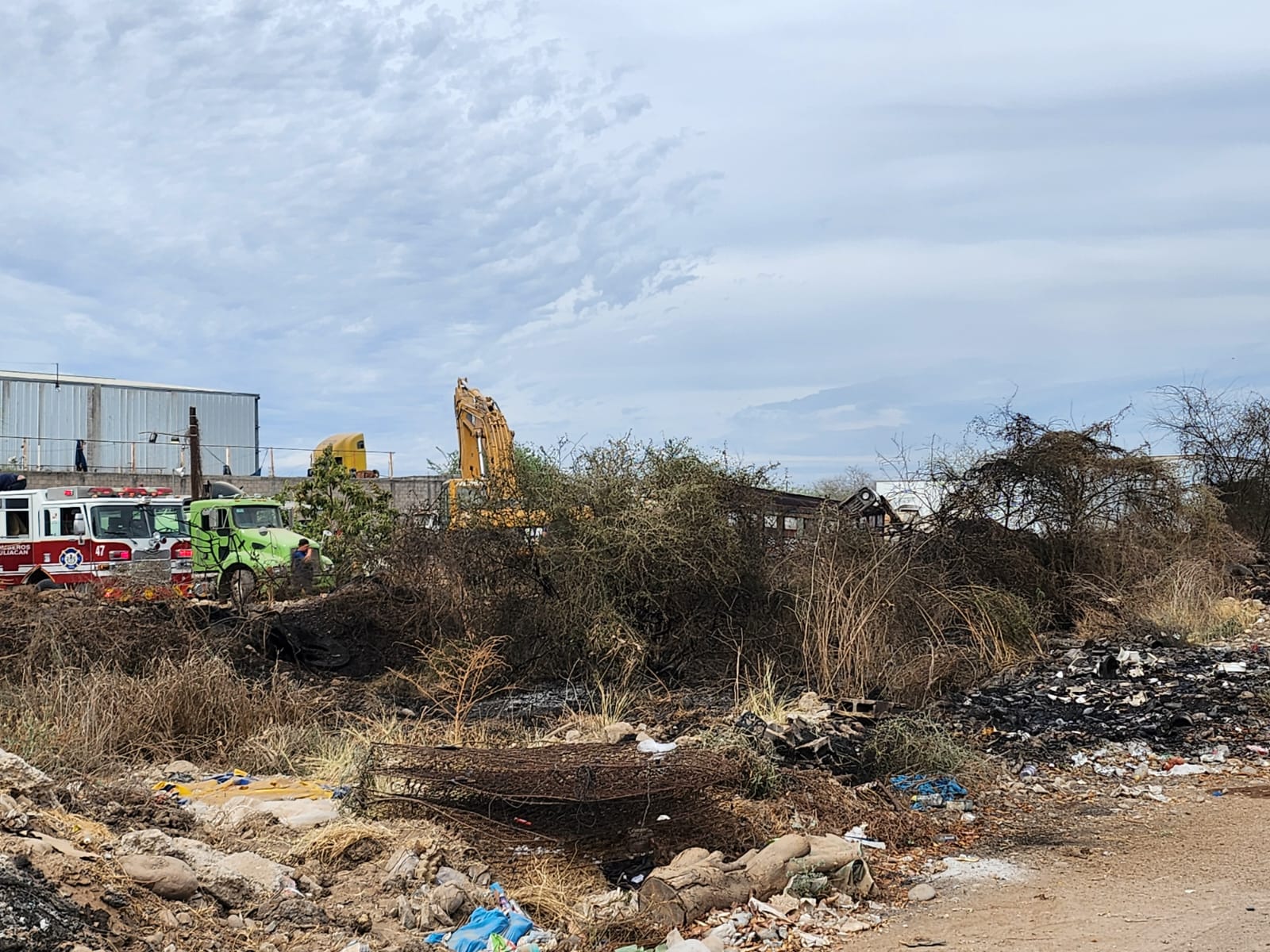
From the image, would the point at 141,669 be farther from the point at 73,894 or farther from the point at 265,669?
the point at 73,894

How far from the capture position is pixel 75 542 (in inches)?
807

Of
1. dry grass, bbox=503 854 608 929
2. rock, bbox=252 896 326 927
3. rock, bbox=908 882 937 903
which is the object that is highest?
rock, bbox=252 896 326 927

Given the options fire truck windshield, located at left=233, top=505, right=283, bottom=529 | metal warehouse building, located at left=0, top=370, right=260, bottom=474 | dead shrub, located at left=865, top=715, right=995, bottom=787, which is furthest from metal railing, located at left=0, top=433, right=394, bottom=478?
dead shrub, located at left=865, top=715, right=995, bottom=787

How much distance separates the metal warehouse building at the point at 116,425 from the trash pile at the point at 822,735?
101ft

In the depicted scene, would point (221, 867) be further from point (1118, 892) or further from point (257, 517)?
point (257, 517)

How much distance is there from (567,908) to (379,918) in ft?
3.17

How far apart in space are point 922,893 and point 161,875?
157 inches

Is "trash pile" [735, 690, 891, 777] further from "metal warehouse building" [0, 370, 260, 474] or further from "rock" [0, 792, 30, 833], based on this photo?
"metal warehouse building" [0, 370, 260, 474]

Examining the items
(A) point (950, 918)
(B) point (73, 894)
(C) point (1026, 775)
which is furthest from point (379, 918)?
(C) point (1026, 775)

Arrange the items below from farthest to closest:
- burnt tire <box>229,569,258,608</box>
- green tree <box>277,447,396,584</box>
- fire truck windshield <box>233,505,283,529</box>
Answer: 1. fire truck windshield <box>233,505,283,529</box>
2. green tree <box>277,447,396,584</box>
3. burnt tire <box>229,569,258,608</box>

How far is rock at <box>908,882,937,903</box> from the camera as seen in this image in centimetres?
639

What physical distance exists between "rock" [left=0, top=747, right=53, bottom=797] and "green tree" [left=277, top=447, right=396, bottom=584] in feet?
43.4

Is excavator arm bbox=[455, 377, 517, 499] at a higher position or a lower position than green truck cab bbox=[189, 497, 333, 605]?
higher

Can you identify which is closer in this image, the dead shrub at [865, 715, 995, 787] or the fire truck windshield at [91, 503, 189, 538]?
the dead shrub at [865, 715, 995, 787]
